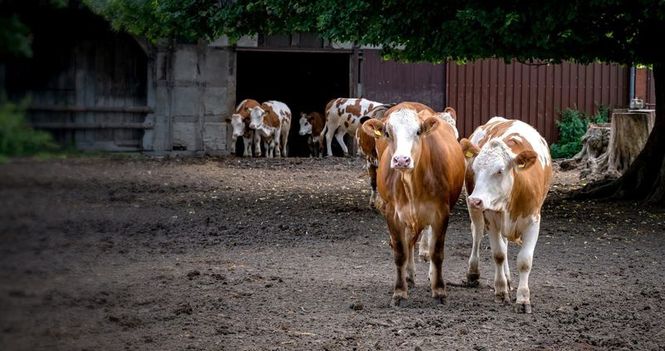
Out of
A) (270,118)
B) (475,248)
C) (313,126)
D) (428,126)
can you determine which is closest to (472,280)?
(475,248)

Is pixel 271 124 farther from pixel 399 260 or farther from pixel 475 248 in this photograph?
pixel 399 260

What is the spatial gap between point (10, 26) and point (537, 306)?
5376 mm

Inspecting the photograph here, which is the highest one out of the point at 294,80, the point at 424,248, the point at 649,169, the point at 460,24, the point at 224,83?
the point at 294,80

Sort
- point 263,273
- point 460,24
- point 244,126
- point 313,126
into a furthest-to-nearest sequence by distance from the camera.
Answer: point 313,126 < point 244,126 < point 460,24 < point 263,273

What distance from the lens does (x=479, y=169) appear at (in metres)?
5.42

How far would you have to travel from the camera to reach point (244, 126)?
21719mm

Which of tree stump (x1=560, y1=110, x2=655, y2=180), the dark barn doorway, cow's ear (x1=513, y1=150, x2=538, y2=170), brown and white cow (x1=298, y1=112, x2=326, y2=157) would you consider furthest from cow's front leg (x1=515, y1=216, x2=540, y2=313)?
the dark barn doorway

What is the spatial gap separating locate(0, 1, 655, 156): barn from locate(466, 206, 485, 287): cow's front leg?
1.94 m

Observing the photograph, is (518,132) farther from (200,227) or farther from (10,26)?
(10,26)

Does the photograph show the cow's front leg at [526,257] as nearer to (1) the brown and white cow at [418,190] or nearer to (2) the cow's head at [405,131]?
(1) the brown and white cow at [418,190]

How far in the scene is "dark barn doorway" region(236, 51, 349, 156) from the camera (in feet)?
83.7

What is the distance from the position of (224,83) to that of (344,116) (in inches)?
110

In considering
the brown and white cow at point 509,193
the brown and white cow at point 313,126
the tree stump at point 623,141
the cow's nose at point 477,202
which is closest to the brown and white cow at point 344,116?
the brown and white cow at point 313,126

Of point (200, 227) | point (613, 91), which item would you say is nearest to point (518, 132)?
point (200, 227)
